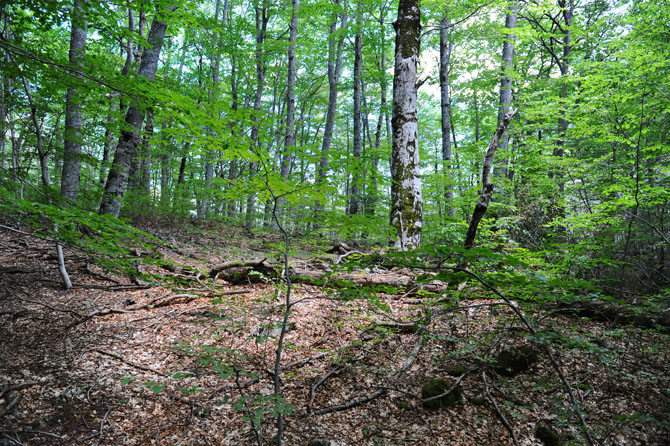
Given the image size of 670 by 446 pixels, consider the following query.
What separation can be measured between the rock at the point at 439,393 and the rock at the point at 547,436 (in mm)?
634

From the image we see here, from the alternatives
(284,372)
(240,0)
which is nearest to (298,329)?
(284,372)

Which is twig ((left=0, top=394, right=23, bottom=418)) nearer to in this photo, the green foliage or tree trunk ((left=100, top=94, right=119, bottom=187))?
the green foliage

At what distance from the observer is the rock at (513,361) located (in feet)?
9.90

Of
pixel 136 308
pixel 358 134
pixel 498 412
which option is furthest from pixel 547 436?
pixel 358 134

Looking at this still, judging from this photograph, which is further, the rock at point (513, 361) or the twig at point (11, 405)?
the rock at point (513, 361)

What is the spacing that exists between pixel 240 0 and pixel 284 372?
2291 cm

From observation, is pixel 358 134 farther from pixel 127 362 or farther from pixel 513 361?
pixel 127 362

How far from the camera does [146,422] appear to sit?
2.66 metres

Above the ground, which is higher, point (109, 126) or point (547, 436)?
point (109, 126)

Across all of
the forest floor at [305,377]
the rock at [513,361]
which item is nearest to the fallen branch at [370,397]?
the forest floor at [305,377]

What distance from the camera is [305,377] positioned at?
3.20m

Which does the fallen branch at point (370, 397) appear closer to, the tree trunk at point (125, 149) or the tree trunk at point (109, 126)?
the tree trunk at point (109, 126)

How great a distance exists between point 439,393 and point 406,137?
11.7 feet

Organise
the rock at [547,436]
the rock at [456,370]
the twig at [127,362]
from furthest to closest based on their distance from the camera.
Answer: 1. the twig at [127,362]
2. the rock at [456,370]
3. the rock at [547,436]
